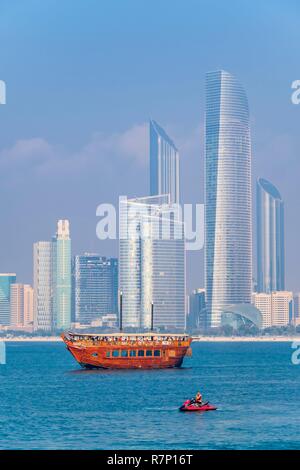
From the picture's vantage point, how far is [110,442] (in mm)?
69250

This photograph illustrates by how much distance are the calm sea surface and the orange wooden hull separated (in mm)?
4340

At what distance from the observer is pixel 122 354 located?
5561 inches

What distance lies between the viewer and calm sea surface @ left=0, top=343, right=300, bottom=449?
229 feet

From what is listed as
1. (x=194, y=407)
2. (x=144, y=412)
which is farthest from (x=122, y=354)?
(x=194, y=407)

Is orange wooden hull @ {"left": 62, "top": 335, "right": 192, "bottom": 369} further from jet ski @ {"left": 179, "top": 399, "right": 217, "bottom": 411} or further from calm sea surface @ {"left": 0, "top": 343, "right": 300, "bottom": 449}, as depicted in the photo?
jet ski @ {"left": 179, "top": 399, "right": 217, "bottom": 411}

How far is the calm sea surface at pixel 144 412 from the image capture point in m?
69.7

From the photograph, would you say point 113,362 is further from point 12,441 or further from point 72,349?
point 12,441

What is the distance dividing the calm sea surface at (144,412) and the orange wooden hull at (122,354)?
434cm

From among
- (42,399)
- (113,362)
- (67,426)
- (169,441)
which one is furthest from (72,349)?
(169,441)

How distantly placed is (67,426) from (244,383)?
4660cm

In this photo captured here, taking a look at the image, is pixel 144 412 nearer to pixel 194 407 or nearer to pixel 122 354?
pixel 194 407

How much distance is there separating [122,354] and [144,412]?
181 ft

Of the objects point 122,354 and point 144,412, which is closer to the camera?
point 144,412

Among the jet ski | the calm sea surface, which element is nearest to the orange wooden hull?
the calm sea surface
